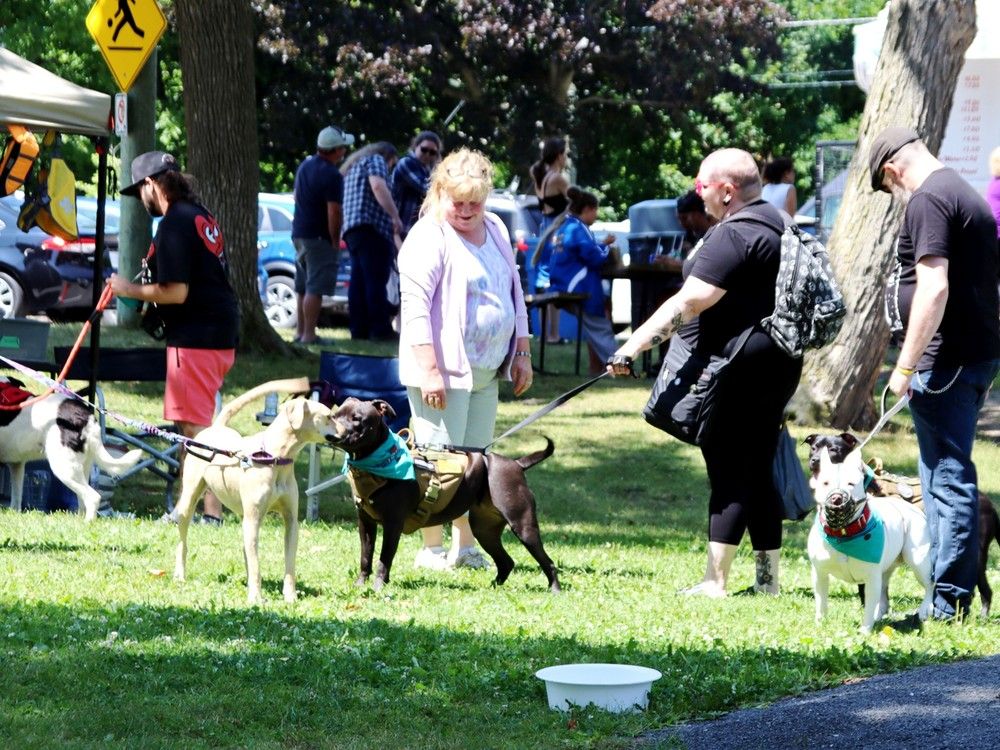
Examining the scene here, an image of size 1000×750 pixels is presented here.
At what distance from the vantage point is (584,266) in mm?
16172

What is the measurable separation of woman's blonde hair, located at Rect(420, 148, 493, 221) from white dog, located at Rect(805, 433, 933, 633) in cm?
204

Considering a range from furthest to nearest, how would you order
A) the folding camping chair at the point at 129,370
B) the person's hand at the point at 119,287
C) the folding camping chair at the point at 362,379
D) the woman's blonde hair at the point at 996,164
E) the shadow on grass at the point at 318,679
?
the woman's blonde hair at the point at 996,164 < the folding camping chair at the point at 129,370 < the folding camping chair at the point at 362,379 < the person's hand at the point at 119,287 < the shadow on grass at the point at 318,679

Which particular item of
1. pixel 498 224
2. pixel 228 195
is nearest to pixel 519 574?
pixel 498 224

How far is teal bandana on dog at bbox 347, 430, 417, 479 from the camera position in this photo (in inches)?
267

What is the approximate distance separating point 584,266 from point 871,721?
11398 millimetres

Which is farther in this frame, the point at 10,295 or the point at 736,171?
the point at 10,295

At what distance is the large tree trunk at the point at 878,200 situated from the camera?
43.5ft

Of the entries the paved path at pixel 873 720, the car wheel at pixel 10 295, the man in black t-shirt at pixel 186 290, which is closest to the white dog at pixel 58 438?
the man in black t-shirt at pixel 186 290

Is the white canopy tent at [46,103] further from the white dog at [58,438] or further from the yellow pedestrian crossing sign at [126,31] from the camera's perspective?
the yellow pedestrian crossing sign at [126,31]

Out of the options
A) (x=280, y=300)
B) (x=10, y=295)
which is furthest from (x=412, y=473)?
(x=280, y=300)

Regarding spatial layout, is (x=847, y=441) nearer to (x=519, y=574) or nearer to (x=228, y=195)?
(x=519, y=574)

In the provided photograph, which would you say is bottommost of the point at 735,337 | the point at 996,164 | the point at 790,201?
the point at 735,337

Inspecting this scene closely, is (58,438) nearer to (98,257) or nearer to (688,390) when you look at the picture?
(98,257)

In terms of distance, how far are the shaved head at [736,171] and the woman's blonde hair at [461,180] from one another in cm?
104
